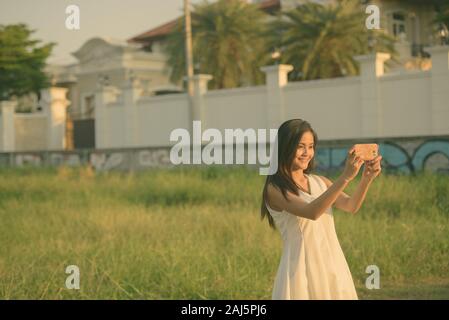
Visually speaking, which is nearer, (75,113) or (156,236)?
(156,236)

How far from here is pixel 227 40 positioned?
62.4 ft

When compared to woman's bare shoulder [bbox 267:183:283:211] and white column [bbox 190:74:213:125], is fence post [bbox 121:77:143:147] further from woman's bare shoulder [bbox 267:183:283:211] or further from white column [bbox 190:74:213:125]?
woman's bare shoulder [bbox 267:183:283:211]

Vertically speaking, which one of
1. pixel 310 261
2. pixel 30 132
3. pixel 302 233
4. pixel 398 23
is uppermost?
pixel 398 23

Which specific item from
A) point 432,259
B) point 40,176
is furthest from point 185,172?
point 432,259

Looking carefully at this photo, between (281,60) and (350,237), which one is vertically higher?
(281,60)

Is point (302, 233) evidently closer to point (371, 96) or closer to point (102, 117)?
point (371, 96)

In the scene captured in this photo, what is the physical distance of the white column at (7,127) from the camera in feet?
64.3

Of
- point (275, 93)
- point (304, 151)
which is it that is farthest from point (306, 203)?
point (275, 93)

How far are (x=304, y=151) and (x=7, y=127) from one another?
18128 millimetres

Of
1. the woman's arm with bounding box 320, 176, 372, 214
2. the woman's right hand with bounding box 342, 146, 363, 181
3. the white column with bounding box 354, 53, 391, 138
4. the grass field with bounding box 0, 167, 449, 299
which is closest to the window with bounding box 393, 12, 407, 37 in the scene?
the white column with bounding box 354, 53, 391, 138

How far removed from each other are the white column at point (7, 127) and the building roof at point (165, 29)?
18.0 ft

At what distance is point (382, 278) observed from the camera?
5.94 m
